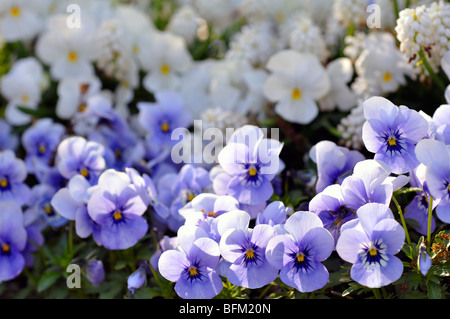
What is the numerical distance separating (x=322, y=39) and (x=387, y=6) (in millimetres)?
208

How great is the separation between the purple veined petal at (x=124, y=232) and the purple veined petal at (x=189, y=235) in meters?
0.18

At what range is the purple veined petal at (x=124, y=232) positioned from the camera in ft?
3.65

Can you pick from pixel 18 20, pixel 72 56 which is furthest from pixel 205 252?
pixel 18 20

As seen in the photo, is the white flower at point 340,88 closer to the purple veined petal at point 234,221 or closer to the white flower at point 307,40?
the white flower at point 307,40

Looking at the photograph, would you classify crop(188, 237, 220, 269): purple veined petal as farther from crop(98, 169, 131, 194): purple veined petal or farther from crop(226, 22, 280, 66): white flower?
crop(226, 22, 280, 66): white flower

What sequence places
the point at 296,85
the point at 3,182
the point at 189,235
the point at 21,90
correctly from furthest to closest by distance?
the point at 21,90, the point at 296,85, the point at 3,182, the point at 189,235

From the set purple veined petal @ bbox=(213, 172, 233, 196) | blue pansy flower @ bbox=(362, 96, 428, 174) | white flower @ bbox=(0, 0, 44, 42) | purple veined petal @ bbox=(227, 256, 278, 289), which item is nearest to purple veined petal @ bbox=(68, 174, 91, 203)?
purple veined petal @ bbox=(213, 172, 233, 196)

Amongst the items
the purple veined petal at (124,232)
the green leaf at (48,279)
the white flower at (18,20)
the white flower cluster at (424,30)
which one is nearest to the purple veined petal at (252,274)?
the purple veined petal at (124,232)

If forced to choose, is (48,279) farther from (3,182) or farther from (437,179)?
(437,179)

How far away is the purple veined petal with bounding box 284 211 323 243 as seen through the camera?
909 mm

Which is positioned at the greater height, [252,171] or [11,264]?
[252,171]

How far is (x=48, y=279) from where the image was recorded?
3.99 ft

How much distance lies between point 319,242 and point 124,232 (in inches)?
16.8

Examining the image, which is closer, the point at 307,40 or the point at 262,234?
the point at 262,234
